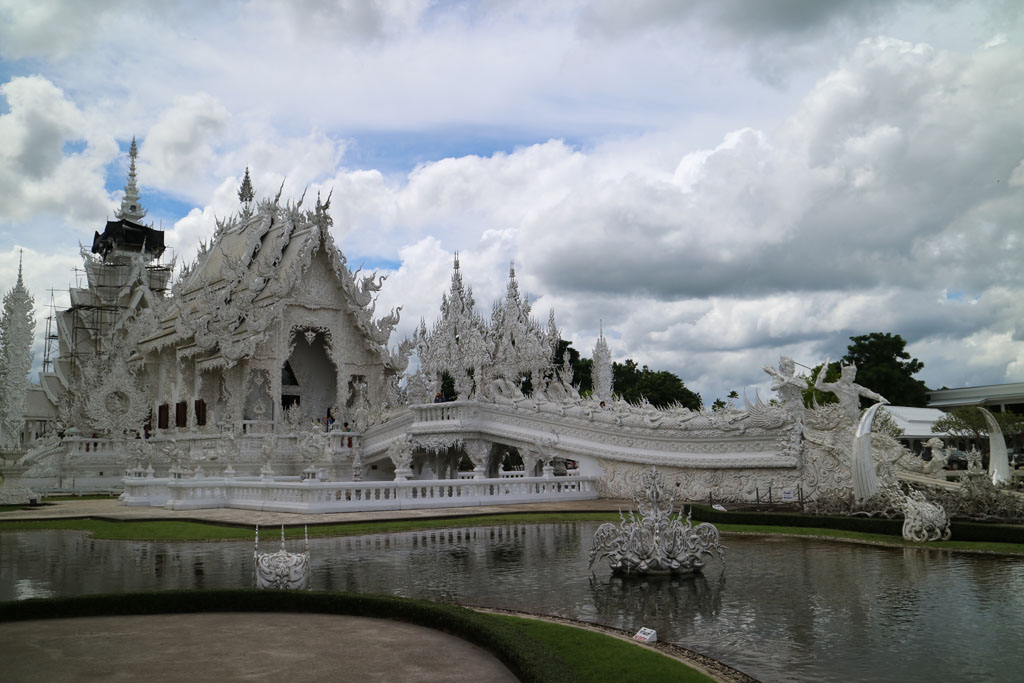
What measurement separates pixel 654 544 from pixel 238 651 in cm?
497

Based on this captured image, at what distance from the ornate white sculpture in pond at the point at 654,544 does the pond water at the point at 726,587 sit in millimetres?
228

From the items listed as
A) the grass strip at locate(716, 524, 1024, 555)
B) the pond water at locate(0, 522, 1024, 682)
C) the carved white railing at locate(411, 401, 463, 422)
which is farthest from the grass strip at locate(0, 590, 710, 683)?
the carved white railing at locate(411, 401, 463, 422)

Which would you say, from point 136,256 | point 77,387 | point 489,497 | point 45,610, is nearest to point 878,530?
point 489,497

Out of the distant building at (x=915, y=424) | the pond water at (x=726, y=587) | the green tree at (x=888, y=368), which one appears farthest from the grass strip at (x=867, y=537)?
the green tree at (x=888, y=368)

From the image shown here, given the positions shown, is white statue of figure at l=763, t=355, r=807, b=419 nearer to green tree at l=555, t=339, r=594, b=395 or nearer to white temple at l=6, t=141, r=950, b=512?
white temple at l=6, t=141, r=950, b=512

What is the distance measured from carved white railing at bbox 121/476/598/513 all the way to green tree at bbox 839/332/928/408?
31793mm

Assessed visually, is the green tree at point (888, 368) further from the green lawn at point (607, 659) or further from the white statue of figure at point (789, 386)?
the green lawn at point (607, 659)

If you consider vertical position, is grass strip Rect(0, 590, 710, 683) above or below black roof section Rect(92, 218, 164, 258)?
below

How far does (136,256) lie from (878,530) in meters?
50.6

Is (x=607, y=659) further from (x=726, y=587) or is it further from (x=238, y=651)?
(x=726, y=587)

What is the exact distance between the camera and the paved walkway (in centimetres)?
1672

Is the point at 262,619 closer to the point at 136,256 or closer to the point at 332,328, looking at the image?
the point at 332,328

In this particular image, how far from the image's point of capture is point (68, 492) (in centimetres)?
3028

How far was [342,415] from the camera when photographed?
31.9 m
